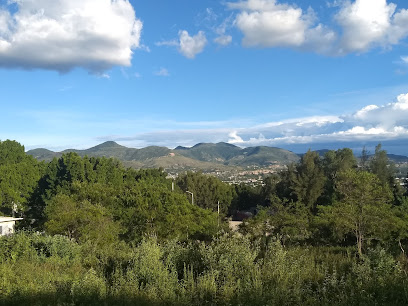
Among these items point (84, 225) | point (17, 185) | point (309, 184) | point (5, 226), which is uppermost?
point (17, 185)

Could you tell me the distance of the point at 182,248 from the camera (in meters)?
9.83

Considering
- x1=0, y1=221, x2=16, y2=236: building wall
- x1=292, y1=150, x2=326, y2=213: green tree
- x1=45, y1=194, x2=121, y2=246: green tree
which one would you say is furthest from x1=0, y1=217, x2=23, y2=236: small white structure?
x1=292, y1=150, x2=326, y2=213: green tree

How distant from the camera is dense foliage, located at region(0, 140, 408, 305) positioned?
6941 mm

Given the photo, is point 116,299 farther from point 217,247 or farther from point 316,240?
point 316,240

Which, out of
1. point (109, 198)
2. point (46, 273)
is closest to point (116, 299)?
point (46, 273)

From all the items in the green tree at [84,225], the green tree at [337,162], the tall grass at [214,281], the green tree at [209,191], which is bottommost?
the green tree at [209,191]

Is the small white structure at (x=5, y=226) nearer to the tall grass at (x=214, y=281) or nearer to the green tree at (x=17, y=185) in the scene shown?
the green tree at (x=17, y=185)

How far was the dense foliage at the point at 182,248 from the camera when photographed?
6.94m

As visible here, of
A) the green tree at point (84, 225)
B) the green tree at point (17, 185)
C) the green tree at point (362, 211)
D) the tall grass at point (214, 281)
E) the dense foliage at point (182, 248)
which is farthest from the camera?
the green tree at point (17, 185)

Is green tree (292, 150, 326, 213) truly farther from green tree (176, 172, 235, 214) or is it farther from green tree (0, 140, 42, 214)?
green tree (0, 140, 42, 214)

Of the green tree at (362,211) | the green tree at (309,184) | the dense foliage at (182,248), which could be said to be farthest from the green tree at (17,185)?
the green tree at (309,184)

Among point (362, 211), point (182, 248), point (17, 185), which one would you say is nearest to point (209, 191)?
point (17, 185)

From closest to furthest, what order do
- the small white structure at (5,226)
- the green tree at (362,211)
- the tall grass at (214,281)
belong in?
the tall grass at (214,281) → the green tree at (362,211) → the small white structure at (5,226)

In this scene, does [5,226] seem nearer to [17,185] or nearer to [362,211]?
[17,185]
